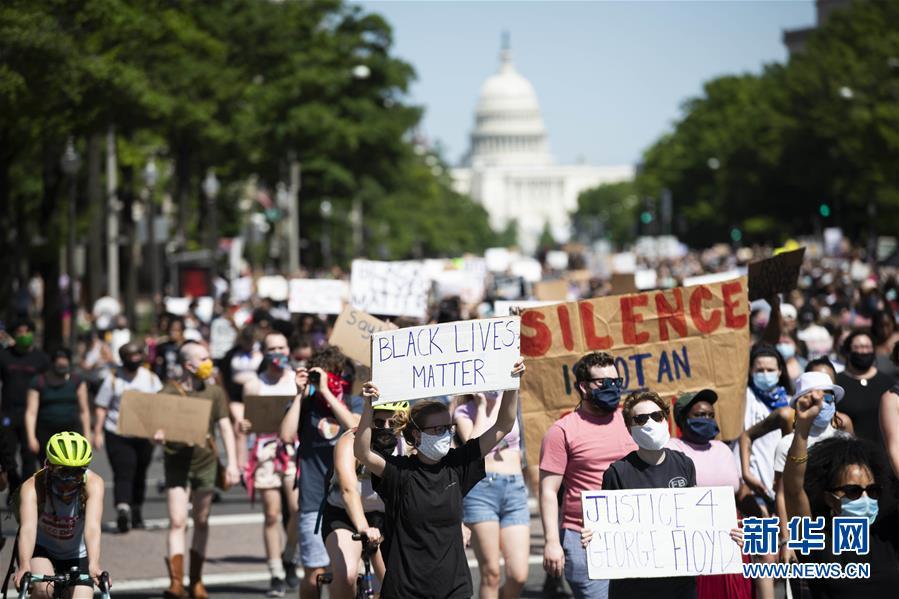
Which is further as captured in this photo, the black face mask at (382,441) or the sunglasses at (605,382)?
the sunglasses at (605,382)

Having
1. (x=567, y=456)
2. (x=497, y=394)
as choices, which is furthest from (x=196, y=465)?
(x=567, y=456)

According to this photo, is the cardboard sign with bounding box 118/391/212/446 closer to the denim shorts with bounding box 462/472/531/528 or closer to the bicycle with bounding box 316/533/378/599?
the denim shorts with bounding box 462/472/531/528

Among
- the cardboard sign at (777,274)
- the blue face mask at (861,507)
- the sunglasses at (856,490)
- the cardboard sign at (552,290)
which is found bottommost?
the blue face mask at (861,507)

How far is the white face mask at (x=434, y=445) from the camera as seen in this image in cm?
795

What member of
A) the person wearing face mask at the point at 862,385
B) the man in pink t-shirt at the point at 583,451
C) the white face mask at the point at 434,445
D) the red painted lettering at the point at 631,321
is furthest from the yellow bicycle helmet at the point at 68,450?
the person wearing face mask at the point at 862,385

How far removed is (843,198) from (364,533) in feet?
231

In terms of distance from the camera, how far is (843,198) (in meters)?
76.7

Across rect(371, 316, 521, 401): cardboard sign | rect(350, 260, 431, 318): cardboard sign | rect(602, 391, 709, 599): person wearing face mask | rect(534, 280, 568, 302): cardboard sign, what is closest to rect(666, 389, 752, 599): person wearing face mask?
rect(602, 391, 709, 599): person wearing face mask

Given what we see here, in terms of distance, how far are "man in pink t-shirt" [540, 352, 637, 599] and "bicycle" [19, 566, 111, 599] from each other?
6.53 feet

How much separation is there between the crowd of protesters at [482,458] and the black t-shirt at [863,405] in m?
0.01

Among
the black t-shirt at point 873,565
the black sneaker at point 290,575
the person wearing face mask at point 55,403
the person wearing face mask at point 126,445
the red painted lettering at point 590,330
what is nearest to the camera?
the black t-shirt at point 873,565

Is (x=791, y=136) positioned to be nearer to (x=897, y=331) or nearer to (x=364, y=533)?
(x=897, y=331)

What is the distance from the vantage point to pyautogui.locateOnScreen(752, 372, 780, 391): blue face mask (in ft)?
35.5

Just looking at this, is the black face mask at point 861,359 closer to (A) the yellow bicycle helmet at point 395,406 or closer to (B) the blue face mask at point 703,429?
(B) the blue face mask at point 703,429
